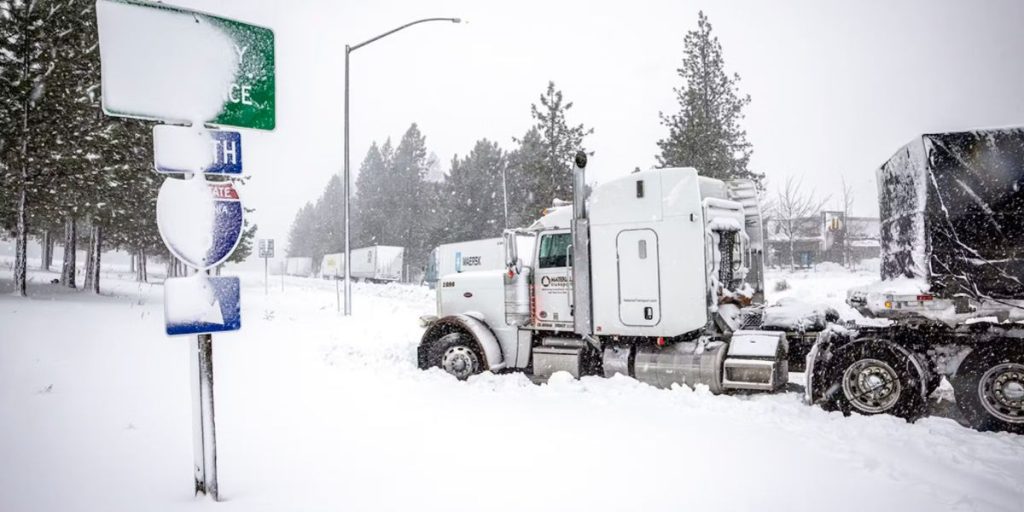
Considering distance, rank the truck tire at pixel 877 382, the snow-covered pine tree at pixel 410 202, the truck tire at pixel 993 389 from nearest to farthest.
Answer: the truck tire at pixel 993 389 < the truck tire at pixel 877 382 < the snow-covered pine tree at pixel 410 202

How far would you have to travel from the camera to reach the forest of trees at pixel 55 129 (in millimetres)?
18453

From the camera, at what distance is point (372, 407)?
634 cm

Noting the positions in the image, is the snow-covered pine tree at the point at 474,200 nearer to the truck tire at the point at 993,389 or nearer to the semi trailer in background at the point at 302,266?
the semi trailer in background at the point at 302,266

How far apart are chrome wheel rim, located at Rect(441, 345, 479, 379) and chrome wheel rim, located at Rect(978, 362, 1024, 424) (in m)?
6.48

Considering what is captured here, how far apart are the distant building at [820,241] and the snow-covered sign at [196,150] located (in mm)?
44420

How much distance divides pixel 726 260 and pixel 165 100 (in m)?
7.66

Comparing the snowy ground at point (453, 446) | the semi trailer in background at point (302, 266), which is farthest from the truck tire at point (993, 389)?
the semi trailer in background at point (302, 266)

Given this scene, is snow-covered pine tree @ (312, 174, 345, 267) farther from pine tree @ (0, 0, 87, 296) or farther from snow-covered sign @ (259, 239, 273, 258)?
pine tree @ (0, 0, 87, 296)

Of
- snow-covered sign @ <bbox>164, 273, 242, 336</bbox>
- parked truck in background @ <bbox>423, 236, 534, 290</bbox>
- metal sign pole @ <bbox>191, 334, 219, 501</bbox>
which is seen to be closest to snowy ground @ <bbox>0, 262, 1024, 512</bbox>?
metal sign pole @ <bbox>191, 334, 219, 501</bbox>

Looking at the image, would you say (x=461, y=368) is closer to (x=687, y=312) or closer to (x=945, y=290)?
(x=687, y=312)

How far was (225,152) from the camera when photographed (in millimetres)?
3463

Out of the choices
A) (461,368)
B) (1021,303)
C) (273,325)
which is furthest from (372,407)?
(273,325)

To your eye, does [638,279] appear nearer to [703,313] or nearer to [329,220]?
[703,313]

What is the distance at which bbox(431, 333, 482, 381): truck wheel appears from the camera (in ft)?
28.5
